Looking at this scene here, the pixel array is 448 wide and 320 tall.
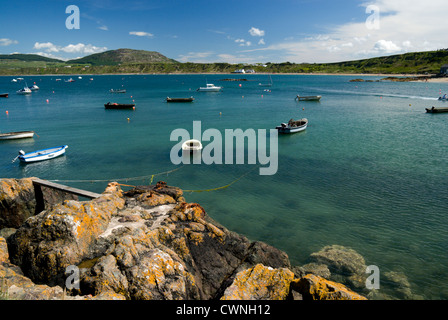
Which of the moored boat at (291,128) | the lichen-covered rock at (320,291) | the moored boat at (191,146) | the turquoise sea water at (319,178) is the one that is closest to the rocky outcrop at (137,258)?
the lichen-covered rock at (320,291)

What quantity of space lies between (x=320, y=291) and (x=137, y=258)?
6.52 meters

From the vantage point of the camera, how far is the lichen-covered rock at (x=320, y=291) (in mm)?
8039

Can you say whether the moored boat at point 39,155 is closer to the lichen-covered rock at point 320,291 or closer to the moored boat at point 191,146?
the moored boat at point 191,146

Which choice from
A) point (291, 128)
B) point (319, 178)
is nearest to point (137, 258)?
point (319, 178)

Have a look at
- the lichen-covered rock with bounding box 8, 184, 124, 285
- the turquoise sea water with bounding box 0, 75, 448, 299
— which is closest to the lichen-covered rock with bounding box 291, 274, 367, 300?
the turquoise sea water with bounding box 0, 75, 448, 299

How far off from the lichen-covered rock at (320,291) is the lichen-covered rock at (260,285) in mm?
527

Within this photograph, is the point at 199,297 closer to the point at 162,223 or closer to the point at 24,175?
the point at 162,223

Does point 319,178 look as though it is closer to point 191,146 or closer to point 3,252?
point 191,146

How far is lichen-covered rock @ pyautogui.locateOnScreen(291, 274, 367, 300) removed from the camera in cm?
804

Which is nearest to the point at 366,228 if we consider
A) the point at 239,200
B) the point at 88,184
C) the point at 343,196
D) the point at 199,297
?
the point at 343,196

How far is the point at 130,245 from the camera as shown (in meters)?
9.86

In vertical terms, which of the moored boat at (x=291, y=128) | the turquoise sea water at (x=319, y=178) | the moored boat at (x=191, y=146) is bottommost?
the turquoise sea water at (x=319, y=178)

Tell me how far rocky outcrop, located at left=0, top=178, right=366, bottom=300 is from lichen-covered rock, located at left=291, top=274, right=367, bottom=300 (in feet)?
→ 0.10
